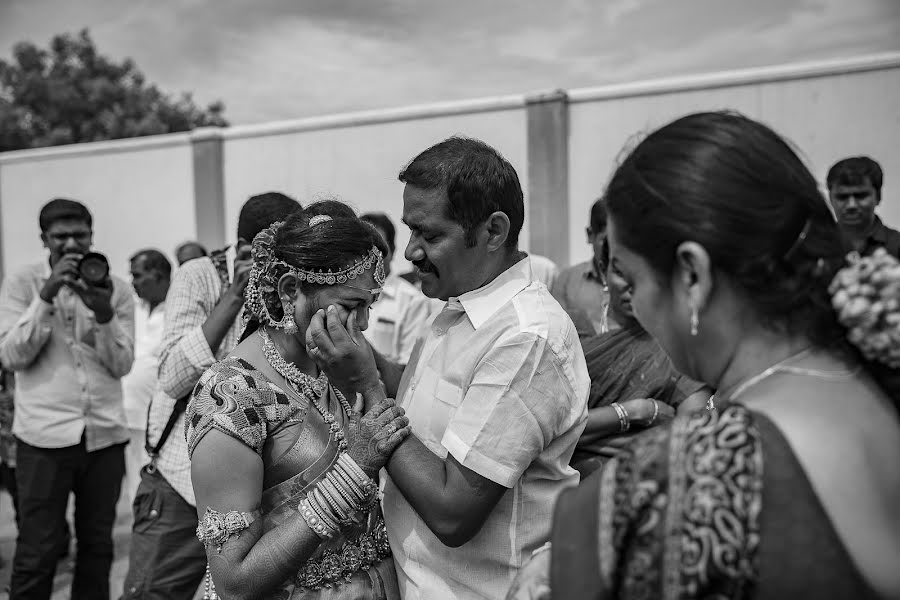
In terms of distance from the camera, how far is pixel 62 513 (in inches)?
143

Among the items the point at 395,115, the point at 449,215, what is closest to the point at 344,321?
the point at 449,215

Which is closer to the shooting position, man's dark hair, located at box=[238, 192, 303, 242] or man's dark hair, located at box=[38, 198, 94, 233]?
man's dark hair, located at box=[238, 192, 303, 242]

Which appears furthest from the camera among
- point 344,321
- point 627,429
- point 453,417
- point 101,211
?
point 101,211

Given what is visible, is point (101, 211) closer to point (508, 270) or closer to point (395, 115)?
point (395, 115)

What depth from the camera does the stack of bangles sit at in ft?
5.43

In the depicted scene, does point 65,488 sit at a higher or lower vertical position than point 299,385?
lower

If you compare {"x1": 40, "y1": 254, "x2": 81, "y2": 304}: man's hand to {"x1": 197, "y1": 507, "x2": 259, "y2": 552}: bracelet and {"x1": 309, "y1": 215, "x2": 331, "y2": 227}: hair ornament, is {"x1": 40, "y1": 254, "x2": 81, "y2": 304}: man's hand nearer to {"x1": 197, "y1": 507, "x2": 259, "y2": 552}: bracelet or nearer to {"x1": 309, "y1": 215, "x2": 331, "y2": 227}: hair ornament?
{"x1": 309, "y1": 215, "x2": 331, "y2": 227}: hair ornament

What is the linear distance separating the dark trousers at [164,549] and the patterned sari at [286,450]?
1255 millimetres

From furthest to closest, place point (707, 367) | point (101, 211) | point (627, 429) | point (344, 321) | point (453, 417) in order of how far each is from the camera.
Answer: point (101, 211) < point (627, 429) < point (344, 321) < point (453, 417) < point (707, 367)

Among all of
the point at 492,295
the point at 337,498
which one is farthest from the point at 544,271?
the point at 337,498

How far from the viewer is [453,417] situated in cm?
166

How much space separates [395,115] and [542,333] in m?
7.72

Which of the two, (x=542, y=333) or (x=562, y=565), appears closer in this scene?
(x=562, y=565)

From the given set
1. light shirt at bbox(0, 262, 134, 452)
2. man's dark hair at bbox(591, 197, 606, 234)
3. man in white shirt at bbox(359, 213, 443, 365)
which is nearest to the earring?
man's dark hair at bbox(591, 197, 606, 234)
